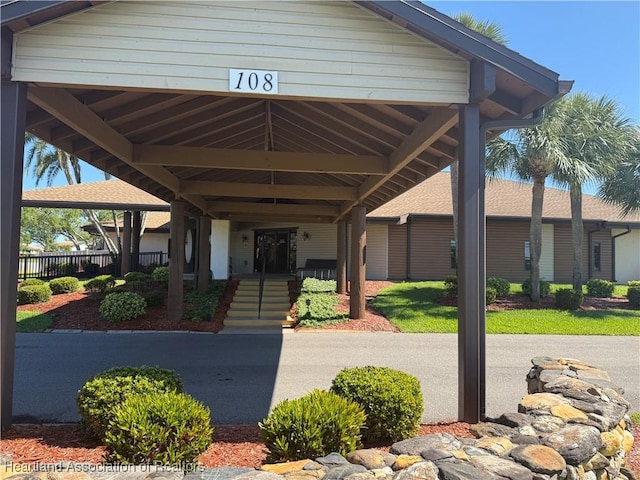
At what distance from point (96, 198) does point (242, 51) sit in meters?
15.9

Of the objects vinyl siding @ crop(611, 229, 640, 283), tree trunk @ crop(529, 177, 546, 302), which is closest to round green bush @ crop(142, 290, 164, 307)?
tree trunk @ crop(529, 177, 546, 302)

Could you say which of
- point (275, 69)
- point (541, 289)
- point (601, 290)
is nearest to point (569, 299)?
point (541, 289)

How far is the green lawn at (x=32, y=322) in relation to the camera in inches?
429

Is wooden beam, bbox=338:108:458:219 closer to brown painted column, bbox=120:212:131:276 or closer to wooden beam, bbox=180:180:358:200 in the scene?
wooden beam, bbox=180:180:358:200

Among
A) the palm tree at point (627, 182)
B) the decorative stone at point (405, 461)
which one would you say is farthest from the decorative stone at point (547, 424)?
the palm tree at point (627, 182)

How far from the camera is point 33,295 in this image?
13.6m

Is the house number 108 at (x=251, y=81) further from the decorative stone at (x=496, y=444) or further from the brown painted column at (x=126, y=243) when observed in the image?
the brown painted column at (x=126, y=243)

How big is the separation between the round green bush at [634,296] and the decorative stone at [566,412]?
14590 mm

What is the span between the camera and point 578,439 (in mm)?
3078

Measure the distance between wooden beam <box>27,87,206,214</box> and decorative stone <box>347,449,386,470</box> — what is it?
4.43 metres

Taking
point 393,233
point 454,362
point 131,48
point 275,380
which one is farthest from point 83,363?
point 393,233

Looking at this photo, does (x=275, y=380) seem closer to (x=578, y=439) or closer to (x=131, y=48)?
(x=578, y=439)

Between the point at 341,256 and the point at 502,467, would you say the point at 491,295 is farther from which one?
the point at 502,467

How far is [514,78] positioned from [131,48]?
3.84 m
